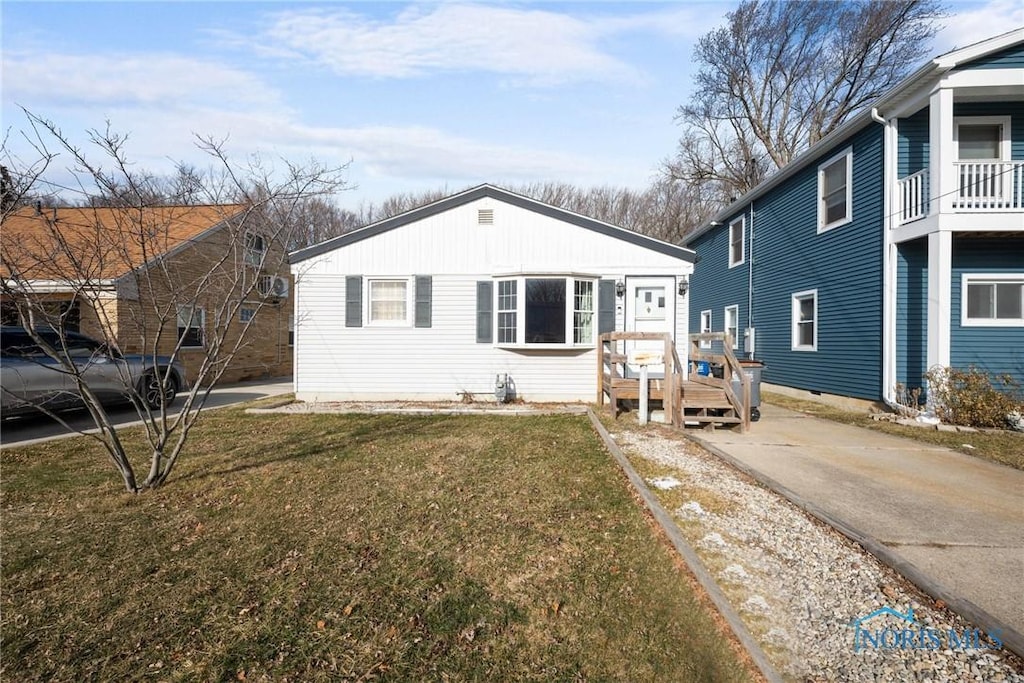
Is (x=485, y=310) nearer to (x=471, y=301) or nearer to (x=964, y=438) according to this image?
(x=471, y=301)

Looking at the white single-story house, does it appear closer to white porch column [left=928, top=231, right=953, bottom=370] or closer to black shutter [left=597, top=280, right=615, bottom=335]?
black shutter [left=597, top=280, right=615, bottom=335]

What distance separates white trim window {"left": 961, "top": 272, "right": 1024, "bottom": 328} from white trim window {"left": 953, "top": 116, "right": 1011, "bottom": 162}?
2.22m

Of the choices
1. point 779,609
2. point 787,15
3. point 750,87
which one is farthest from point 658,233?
point 779,609

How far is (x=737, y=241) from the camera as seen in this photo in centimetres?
1609

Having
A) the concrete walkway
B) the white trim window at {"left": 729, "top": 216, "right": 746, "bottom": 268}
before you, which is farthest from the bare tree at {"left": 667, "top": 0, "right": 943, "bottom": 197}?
the concrete walkway

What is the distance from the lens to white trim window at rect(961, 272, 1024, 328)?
8984 mm

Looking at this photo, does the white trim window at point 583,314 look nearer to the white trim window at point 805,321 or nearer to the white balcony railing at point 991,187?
the white trim window at point 805,321

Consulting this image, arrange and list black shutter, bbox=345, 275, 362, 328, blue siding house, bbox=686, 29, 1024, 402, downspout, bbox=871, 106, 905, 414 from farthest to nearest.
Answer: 1. black shutter, bbox=345, 275, 362, 328
2. downspout, bbox=871, 106, 905, 414
3. blue siding house, bbox=686, 29, 1024, 402

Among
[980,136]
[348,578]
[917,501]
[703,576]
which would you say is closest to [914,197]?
[980,136]

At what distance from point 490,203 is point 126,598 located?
27.7 ft

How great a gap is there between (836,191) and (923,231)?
301 centimetres

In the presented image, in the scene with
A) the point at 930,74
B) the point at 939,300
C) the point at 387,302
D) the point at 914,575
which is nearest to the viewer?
the point at 914,575

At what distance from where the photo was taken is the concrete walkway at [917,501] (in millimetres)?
2867

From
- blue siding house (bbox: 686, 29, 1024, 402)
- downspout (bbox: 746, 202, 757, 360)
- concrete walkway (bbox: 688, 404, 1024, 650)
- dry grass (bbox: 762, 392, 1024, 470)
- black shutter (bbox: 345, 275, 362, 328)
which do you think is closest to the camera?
concrete walkway (bbox: 688, 404, 1024, 650)
